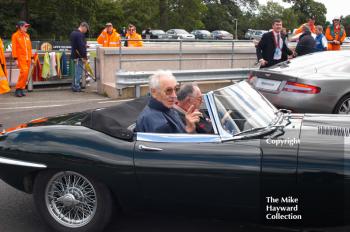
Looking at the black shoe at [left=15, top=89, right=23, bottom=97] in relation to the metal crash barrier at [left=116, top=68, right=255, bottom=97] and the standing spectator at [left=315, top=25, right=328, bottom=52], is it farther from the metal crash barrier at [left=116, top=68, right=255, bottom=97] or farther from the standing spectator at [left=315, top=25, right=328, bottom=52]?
the standing spectator at [left=315, top=25, right=328, bottom=52]

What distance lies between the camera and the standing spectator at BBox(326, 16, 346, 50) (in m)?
15.1

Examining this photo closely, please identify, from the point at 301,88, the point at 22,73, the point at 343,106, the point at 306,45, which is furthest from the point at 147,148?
the point at 306,45

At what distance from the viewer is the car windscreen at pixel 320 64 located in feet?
25.1

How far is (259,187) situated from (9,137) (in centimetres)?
213

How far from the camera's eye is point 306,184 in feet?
10.9

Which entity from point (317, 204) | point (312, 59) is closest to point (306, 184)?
point (317, 204)

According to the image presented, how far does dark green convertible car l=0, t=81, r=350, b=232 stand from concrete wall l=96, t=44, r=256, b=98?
7475 mm

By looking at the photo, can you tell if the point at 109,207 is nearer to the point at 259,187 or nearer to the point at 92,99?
the point at 259,187

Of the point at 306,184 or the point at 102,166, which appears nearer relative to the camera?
the point at 306,184

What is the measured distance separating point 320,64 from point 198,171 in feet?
16.3

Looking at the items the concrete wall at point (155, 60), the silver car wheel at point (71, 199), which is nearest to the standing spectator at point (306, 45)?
the concrete wall at point (155, 60)

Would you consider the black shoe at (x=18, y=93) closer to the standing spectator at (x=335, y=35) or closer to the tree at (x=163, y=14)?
the standing spectator at (x=335, y=35)

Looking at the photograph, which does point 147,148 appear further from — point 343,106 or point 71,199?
point 343,106

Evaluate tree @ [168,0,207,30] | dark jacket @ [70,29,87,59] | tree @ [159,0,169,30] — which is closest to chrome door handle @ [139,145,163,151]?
dark jacket @ [70,29,87,59]
